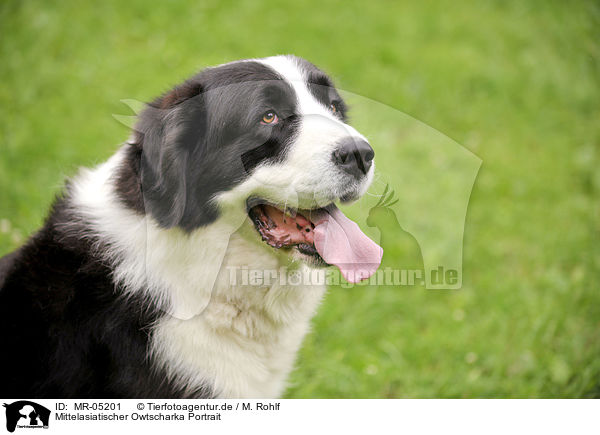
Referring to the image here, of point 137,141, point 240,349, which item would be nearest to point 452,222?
point 240,349

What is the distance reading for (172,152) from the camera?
7.30ft

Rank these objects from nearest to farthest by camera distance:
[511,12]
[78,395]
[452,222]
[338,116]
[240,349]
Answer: [78,395], [240,349], [338,116], [452,222], [511,12]

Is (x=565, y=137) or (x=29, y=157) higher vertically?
(x=565, y=137)

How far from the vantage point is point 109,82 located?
5.35 meters

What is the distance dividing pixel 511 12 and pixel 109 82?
5.01 m

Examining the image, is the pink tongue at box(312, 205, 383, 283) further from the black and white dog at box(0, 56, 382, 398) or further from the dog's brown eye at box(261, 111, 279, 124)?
the dog's brown eye at box(261, 111, 279, 124)

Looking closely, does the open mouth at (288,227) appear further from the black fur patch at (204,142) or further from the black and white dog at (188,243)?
the black fur patch at (204,142)

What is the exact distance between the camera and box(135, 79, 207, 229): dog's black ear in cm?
222

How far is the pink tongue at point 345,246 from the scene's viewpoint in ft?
7.53

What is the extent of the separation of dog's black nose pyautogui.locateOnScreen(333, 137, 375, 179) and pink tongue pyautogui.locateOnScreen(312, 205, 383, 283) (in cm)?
26

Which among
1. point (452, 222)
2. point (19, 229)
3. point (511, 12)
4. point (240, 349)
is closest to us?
point (240, 349)

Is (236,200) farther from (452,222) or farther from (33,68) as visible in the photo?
(33,68)
